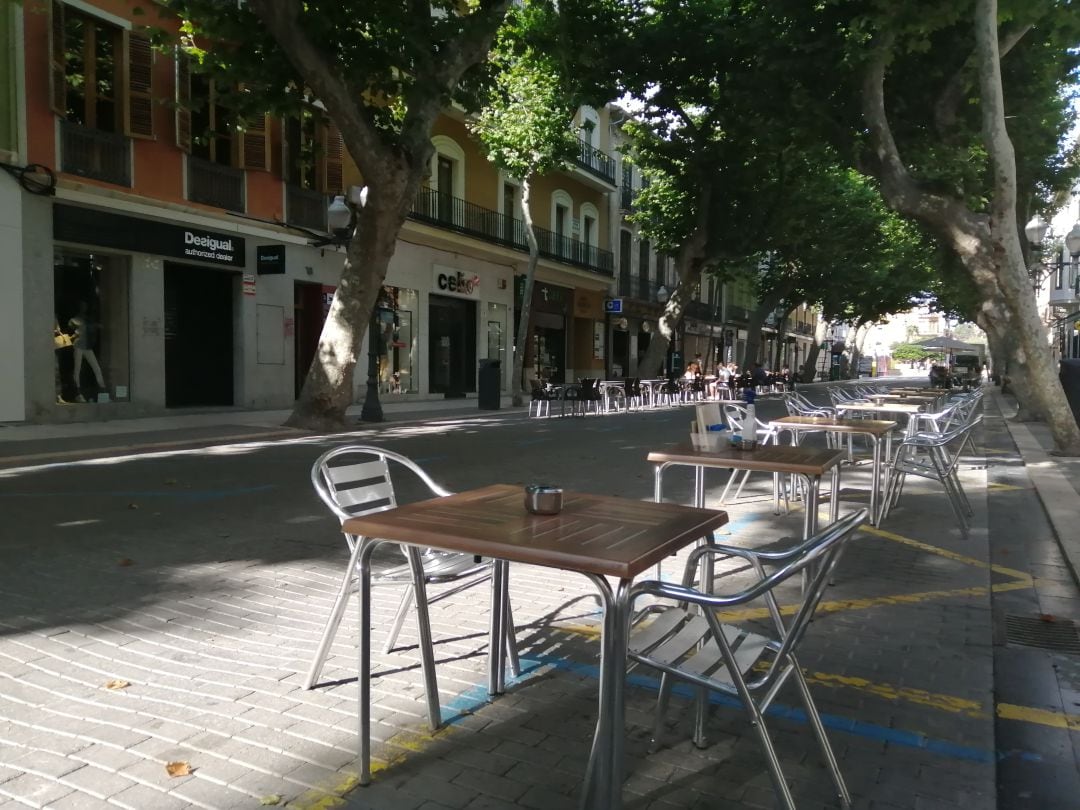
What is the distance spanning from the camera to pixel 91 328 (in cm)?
1515

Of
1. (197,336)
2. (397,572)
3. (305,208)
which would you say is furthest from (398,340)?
(397,572)

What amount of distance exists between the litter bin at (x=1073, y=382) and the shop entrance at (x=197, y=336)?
15.9m

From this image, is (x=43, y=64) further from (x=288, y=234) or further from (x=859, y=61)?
(x=859, y=61)

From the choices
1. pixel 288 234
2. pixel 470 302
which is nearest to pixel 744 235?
pixel 470 302

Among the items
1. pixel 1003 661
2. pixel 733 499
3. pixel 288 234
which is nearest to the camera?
pixel 1003 661

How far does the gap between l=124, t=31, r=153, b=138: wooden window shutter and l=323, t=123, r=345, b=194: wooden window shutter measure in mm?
4707

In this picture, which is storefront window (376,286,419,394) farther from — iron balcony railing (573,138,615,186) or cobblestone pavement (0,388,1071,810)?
cobblestone pavement (0,388,1071,810)

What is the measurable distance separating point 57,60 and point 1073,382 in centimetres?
1737

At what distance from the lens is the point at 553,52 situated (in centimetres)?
1602

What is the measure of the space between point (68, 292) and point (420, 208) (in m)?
9.88

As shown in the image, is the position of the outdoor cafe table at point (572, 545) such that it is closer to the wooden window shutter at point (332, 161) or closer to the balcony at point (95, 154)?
the balcony at point (95, 154)

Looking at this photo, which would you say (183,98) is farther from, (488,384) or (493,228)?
(493,228)

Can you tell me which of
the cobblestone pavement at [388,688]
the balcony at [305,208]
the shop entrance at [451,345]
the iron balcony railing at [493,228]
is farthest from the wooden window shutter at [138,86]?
the cobblestone pavement at [388,688]

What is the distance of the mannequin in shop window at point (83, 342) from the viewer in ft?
48.6
